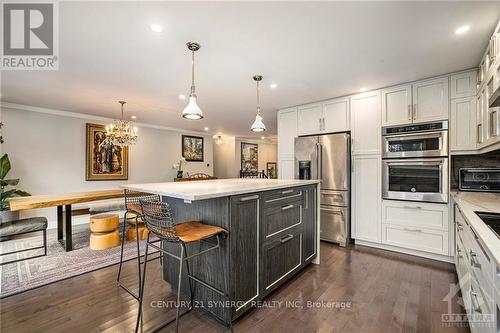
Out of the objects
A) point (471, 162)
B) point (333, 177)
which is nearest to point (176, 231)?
point (333, 177)

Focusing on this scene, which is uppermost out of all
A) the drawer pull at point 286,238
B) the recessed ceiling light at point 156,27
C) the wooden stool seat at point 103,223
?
the recessed ceiling light at point 156,27

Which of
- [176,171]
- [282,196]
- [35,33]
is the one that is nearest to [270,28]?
[282,196]

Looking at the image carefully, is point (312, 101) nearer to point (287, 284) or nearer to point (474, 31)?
point (474, 31)

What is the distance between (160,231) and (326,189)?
285 cm

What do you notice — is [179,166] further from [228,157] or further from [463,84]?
[463,84]

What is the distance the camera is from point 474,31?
1.95 m

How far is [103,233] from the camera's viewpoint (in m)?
3.34

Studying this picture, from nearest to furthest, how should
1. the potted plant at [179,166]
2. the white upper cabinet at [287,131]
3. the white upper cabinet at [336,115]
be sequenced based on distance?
1. the white upper cabinet at [336,115]
2. the white upper cabinet at [287,131]
3. the potted plant at [179,166]

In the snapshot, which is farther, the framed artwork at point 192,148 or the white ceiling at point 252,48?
the framed artwork at point 192,148

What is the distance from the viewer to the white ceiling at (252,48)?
1.70 m

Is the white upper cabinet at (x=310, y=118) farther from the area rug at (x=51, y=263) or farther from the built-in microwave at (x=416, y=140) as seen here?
the area rug at (x=51, y=263)

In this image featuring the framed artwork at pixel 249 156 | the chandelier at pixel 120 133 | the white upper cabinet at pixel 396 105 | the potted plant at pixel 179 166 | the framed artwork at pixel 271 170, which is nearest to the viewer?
the white upper cabinet at pixel 396 105

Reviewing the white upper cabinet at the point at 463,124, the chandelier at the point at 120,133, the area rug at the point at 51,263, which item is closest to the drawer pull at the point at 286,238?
the area rug at the point at 51,263

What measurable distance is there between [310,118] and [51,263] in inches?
177
